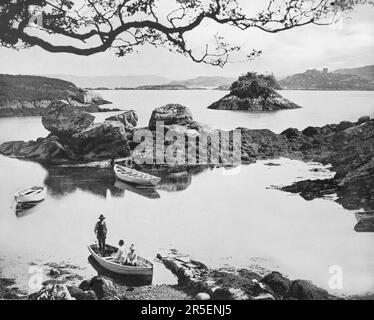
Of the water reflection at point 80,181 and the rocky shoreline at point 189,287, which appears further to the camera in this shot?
the water reflection at point 80,181

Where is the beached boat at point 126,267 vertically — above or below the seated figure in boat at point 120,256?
below

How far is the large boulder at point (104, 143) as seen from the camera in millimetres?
6590

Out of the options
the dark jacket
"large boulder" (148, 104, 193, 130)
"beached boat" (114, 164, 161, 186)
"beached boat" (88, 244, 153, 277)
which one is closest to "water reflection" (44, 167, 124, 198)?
"beached boat" (114, 164, 161, 186)

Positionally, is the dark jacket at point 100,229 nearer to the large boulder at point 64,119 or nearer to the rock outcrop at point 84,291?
the rock outcrop at point 84,291

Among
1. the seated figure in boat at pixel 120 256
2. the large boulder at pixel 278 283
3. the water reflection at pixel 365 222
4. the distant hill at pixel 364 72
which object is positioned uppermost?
the distant hill at pixel 364 72

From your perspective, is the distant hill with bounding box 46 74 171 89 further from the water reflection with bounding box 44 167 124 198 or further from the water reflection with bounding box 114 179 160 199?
the water reflection with bounding box 114 179 160 199

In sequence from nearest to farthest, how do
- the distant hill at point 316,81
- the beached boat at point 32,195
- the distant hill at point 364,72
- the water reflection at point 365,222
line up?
the water reflection at point 365,222, the beached boat at point 32,195, the distant hill at point 364,72, the distant hill at point 316,81

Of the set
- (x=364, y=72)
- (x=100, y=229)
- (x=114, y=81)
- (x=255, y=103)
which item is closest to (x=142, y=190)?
(x=100, y=229)

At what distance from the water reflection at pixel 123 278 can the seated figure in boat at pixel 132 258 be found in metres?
0.16

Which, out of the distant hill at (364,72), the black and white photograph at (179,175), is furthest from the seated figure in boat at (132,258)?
the distant hill at (364,72)

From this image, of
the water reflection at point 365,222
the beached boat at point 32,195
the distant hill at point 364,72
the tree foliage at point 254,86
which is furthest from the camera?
the tree foliage at point 254,86

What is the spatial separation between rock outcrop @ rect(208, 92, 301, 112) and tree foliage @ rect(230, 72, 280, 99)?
6 cm

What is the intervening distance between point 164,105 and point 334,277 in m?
3.10

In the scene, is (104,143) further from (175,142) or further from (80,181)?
(175,142)
